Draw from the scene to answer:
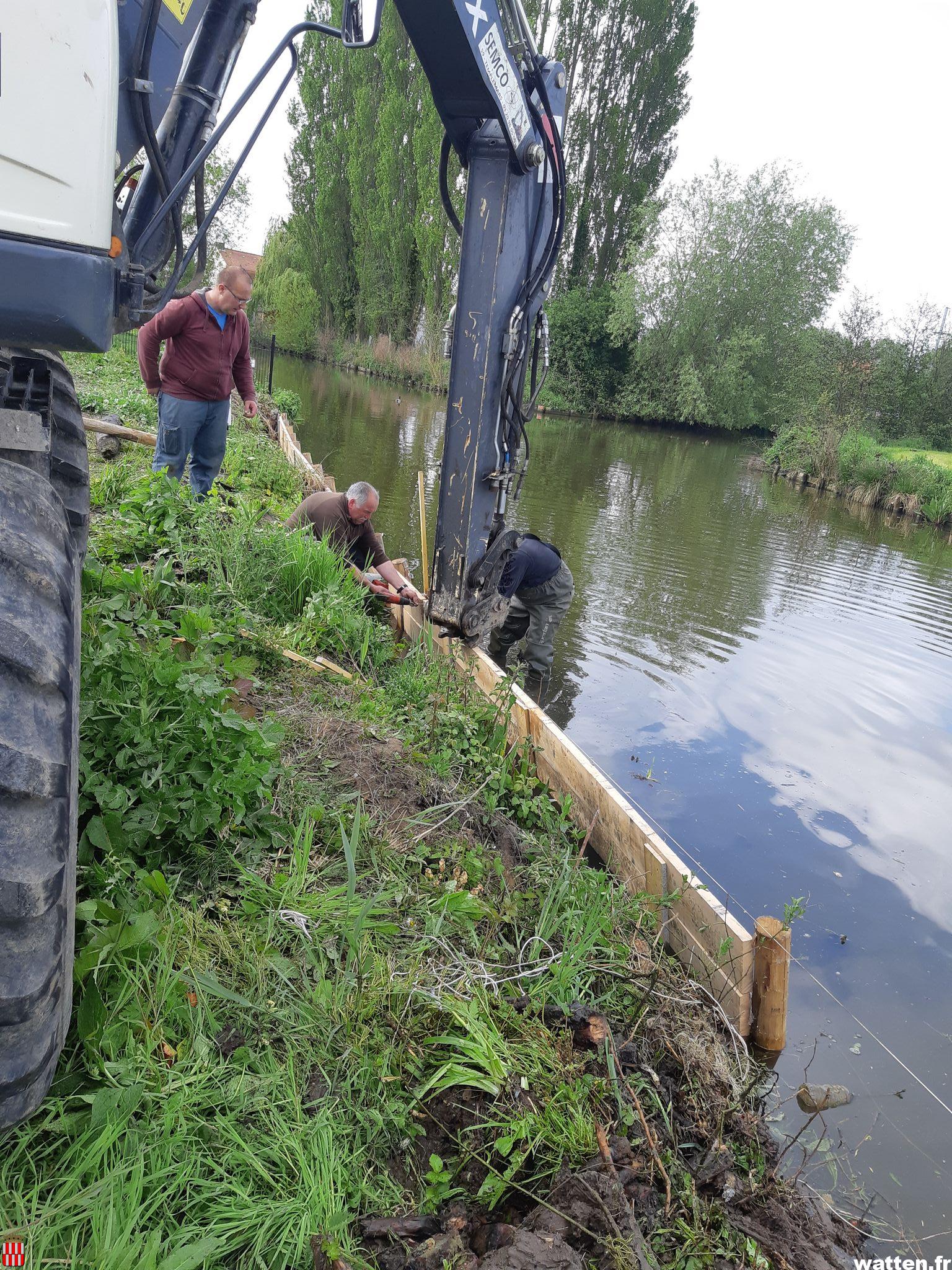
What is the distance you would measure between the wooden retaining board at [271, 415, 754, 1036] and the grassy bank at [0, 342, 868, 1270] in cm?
11

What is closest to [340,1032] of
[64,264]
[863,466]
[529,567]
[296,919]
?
[296,919]

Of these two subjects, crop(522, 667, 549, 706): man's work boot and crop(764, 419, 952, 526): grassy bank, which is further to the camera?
crop(764, 419, 952, 526): grassy bank

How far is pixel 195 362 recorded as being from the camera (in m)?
5.70

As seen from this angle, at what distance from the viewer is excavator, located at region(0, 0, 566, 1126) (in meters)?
1.38

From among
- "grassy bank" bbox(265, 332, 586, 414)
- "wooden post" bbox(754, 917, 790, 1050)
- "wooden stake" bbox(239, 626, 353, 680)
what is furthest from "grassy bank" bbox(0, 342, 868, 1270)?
"grassy bank" bbox(265, 332, 586, 414)

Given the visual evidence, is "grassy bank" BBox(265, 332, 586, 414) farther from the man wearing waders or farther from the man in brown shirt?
the man in brown shirt

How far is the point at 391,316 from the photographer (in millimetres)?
33469

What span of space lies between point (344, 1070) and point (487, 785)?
1871 millimetres

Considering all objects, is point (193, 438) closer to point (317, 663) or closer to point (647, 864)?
point (317, 663)

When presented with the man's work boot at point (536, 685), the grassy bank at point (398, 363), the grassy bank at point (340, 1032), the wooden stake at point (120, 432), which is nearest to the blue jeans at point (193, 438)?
the wooden stake at point (120, 432)

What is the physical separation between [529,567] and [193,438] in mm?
2810

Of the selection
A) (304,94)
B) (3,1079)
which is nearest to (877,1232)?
(3,1079)

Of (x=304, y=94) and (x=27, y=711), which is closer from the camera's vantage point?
(x=27, y=711)

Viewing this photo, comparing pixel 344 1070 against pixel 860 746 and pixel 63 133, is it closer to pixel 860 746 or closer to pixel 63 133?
pixel 63 133
